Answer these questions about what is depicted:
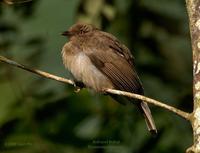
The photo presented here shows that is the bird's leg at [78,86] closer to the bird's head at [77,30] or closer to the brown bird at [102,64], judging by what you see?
the brown bird at [102,64]

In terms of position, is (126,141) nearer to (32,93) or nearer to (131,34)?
(32,93)

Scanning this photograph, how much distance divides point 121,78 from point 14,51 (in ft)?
4.22

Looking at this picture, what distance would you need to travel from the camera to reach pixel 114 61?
22.4 ft

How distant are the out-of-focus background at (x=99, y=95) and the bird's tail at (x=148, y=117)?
9cm

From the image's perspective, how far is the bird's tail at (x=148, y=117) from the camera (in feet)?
20.4

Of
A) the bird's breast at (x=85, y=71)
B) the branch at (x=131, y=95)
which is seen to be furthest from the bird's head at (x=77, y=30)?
the branch at (x=131, y=95)

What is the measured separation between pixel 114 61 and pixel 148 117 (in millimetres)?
740

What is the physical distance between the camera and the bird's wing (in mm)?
6688

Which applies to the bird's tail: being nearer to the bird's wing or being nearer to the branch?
the bird's wing

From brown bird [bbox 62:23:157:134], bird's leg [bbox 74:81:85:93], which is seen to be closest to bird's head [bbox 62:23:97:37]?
brown bird [bbox 62:23:157:134]

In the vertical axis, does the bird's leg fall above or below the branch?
below

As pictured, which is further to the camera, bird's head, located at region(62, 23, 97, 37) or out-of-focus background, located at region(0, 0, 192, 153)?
bird's head, located at region(62, 23, 97, 37)

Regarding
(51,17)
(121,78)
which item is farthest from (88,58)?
(51,17)

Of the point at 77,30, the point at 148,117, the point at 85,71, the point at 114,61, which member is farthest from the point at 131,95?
the point at 77,30
